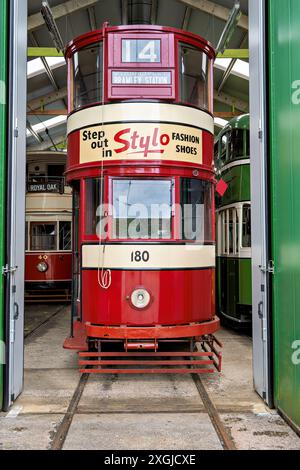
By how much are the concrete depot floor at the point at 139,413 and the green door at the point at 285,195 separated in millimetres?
413

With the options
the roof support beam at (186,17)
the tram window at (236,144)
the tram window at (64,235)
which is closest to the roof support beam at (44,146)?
the tram window at (64,235)

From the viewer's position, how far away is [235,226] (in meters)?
9.18

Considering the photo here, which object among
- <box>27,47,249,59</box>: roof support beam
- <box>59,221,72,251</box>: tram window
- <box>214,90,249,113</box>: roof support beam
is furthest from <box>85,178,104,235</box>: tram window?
<box>214,90,249,113</box>: roof support beam

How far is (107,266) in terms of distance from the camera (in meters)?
6.15

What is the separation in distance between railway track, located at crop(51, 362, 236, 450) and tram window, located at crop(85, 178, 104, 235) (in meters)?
1.87

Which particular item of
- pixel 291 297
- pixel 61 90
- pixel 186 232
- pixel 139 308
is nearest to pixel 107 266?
pixel 139 308

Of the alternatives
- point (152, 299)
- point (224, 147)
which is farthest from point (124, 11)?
point (152, 299)

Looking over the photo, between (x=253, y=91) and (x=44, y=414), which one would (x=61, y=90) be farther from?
(x=44, y=414)

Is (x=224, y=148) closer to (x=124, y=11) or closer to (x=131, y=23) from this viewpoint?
(x=131, y=23)

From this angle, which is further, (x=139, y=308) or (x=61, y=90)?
(x=61, y=90)

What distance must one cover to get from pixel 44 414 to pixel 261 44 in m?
4.20

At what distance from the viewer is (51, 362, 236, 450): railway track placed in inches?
163

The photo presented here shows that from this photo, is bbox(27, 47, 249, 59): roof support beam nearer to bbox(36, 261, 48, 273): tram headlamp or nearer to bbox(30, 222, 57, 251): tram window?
bbox(30, 222, 57, 251): tram window

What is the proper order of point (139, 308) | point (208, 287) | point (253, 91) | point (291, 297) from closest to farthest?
point (291, 297) → point (253, 91) → point (139, 308) → point (208, 287)
